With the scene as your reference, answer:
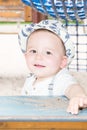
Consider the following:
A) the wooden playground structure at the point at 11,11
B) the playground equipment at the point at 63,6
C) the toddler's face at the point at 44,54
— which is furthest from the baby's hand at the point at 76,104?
the wooden playground structure at the point at 11,11

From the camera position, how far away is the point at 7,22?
12.1 ft

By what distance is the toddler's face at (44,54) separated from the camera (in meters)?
0.95

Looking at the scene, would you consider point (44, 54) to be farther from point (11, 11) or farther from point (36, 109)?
point (11, 11)

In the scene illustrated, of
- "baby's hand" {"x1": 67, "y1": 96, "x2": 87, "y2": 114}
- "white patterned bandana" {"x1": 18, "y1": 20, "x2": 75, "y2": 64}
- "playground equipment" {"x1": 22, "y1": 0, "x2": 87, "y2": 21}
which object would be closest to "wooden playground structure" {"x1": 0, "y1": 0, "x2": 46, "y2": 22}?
"white patterned bandana" {"x1": 18, "y1": 20, "x2": 75, "y2": 64}

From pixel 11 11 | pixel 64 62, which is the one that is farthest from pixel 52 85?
pixel 11 11

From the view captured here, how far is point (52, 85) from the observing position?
0.99 m

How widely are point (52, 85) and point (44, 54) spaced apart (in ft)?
0.31

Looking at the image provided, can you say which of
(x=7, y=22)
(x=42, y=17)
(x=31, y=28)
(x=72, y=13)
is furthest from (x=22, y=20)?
(x=72, y=13)

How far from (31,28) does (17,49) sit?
104 inches

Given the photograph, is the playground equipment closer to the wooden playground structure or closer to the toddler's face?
the toddler's face

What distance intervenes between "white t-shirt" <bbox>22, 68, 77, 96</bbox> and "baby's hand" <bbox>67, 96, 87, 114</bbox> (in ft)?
0.77

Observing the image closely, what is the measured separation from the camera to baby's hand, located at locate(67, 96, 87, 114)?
58 centimetres

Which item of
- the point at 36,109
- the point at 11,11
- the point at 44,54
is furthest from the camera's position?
the point at 11,11

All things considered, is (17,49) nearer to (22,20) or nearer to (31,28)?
(22,20)
